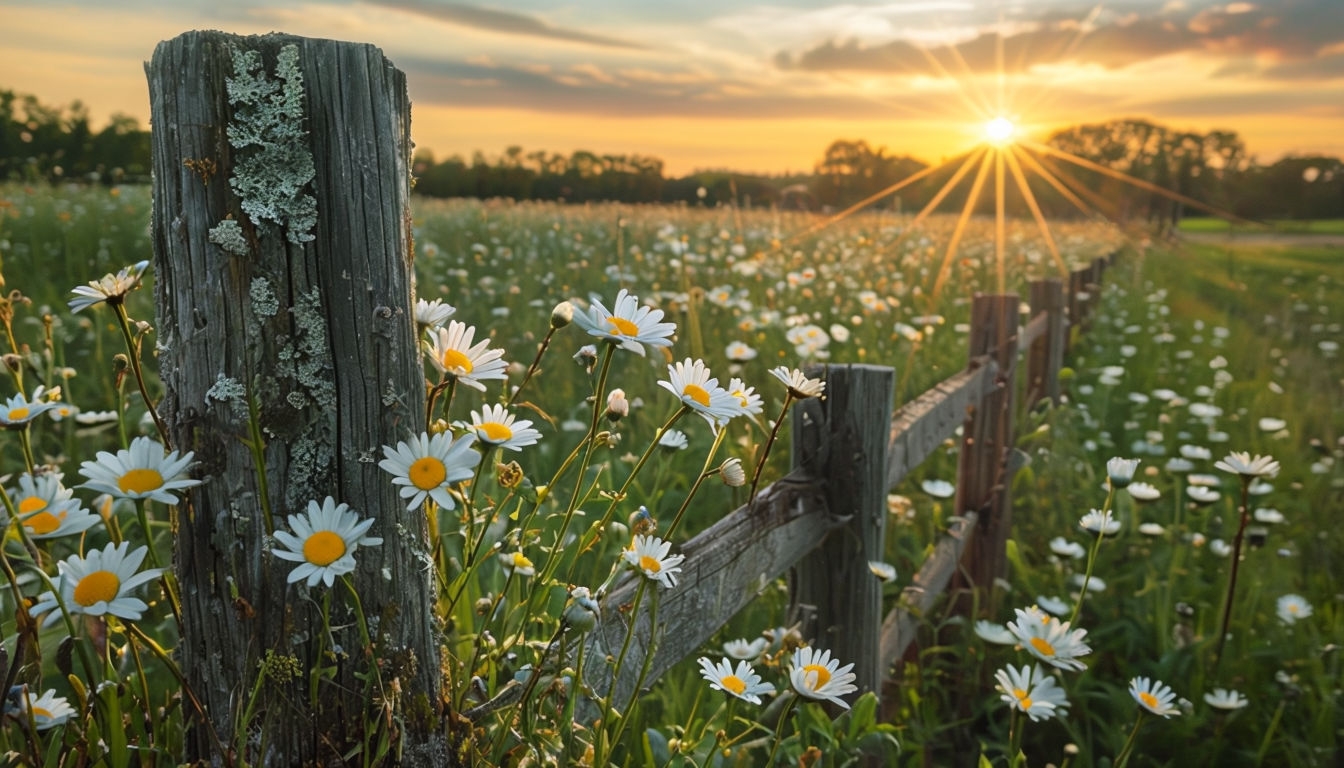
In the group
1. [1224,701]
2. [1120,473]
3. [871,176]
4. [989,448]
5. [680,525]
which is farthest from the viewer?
[871,176]

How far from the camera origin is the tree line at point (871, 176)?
1122 centimetres

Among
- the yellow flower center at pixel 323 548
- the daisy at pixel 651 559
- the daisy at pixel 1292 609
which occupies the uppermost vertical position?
the yellow flower center at pixel 323 548

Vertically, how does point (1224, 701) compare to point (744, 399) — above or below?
below

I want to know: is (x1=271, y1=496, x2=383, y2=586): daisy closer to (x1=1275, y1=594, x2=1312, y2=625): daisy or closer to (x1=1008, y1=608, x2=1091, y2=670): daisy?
(x1=1008, y1=608, x2=1091, y2=670): daisy

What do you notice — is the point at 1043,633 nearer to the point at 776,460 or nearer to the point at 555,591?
the point at 555,591

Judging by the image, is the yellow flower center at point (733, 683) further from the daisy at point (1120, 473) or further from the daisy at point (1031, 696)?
the daisy at point (1120, 473)

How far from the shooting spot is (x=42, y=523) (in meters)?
0.89

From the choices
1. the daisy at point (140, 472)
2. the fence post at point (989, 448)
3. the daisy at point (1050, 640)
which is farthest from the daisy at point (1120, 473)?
the fence post at point (989, 448)

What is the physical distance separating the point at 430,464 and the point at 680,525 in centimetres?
224

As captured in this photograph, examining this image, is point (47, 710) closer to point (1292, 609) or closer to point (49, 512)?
point (49, 512)

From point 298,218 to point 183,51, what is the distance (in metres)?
0.18

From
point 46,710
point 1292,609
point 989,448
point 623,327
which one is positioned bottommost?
point 1292,609

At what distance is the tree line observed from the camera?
36.8ft

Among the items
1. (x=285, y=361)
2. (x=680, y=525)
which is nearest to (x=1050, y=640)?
(x=285, y=361)
